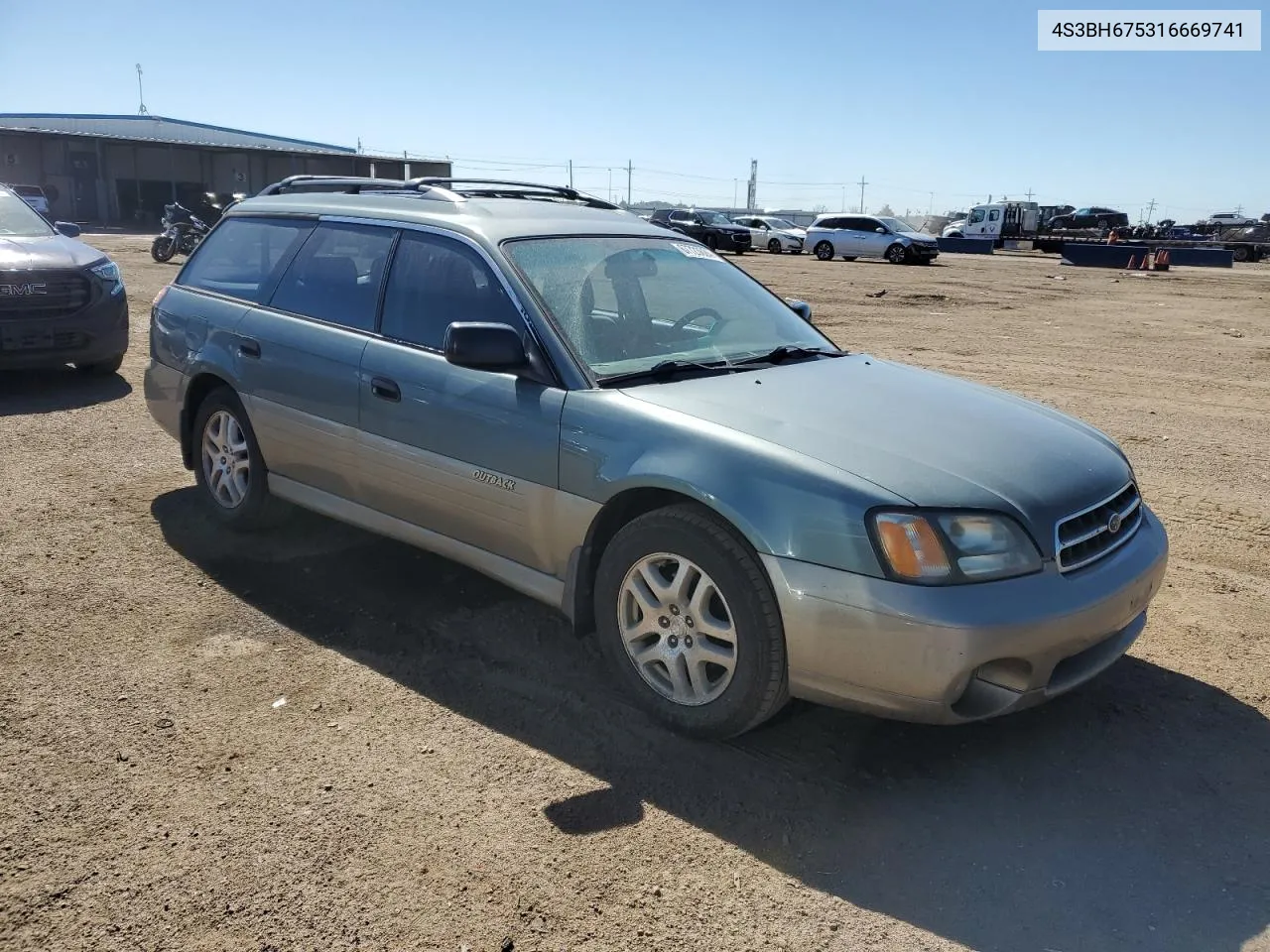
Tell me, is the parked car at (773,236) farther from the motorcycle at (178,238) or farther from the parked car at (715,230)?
the motorcycle at (178,238)

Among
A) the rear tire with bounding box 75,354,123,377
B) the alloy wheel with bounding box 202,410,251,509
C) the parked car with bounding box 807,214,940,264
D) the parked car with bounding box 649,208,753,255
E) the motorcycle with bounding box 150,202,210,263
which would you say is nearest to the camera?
the alloy wheel with bounding box 202,410,251,509

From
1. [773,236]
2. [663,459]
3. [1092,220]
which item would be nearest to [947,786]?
[663,459]

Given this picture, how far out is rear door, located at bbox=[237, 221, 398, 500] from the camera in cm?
440

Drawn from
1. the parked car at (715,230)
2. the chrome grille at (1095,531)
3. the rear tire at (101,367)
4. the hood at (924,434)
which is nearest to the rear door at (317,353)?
the hood at (924,434)

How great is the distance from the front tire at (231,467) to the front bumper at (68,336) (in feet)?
12.2

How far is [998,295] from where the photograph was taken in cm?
2081

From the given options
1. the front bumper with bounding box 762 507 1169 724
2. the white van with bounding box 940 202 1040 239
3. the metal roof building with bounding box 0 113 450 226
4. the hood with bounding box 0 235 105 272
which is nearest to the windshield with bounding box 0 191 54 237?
the hood with bounding box 0 235 105 272

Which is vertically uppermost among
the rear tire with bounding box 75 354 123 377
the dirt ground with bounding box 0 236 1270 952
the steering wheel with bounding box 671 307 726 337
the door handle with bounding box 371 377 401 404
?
the steering wheel with bounding box 671 307 726 337

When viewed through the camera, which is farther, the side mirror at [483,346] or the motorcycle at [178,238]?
the motorcycle at [178,238]

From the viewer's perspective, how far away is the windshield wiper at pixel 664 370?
12.0ft

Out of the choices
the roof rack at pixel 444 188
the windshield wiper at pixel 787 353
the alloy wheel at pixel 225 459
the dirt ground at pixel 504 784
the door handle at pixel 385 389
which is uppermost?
the roof rack at pixel 444 188

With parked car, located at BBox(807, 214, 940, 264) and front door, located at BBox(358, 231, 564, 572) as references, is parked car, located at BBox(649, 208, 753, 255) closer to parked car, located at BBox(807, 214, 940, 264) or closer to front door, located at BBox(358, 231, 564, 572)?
parked car, located at BBox(807, 214, 940, 264)

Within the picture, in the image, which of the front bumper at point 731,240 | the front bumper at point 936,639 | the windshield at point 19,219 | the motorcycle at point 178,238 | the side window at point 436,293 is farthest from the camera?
the front bumper at point 731,240

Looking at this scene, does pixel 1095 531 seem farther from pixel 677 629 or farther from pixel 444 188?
pixel 444 188
